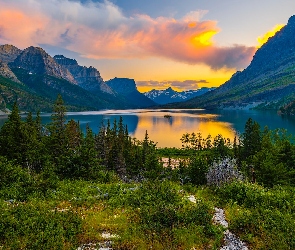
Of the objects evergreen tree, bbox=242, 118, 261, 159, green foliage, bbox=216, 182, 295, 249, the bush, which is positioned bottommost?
evergreen tree, bbox=242, 118, 261, 159

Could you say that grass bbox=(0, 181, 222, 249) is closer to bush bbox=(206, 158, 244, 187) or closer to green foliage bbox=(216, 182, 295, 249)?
green foliage bbox=(216, 182, 295, 249)

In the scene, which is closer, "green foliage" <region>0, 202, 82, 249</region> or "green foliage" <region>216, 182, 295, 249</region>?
"green foliage" <region>0, 202, 82, 249</region>

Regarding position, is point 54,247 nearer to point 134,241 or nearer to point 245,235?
point 134,241

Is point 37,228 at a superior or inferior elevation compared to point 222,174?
superior

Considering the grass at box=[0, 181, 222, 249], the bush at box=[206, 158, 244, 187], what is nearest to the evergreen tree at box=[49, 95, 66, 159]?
the bush at box=[206, 158, 244, 187]

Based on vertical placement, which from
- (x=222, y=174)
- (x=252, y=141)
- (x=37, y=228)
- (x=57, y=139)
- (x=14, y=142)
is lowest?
(x=252, y=141)

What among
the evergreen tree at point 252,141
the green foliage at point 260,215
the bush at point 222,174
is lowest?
the evergreen tree at point 252,141

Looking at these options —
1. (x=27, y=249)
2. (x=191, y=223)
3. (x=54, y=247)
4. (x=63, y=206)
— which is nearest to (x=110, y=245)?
(x=54, y=247)

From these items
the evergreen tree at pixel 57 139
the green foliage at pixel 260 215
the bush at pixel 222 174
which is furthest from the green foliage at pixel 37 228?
the evergreen tree at pixel 57 139

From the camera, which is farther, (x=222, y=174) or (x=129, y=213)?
(x=222, y=174)

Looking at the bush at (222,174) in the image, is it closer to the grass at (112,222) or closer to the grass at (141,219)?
the grass at (141,219)

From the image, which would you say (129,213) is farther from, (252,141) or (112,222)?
(252,141)

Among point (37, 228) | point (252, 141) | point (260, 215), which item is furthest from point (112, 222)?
point (252, 141)

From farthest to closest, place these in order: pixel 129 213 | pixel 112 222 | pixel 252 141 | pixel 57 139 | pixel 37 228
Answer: pixel 252 141 < pixel 57 139 < pixel 129 213 < pixel 112 222 < pixel 37 228
